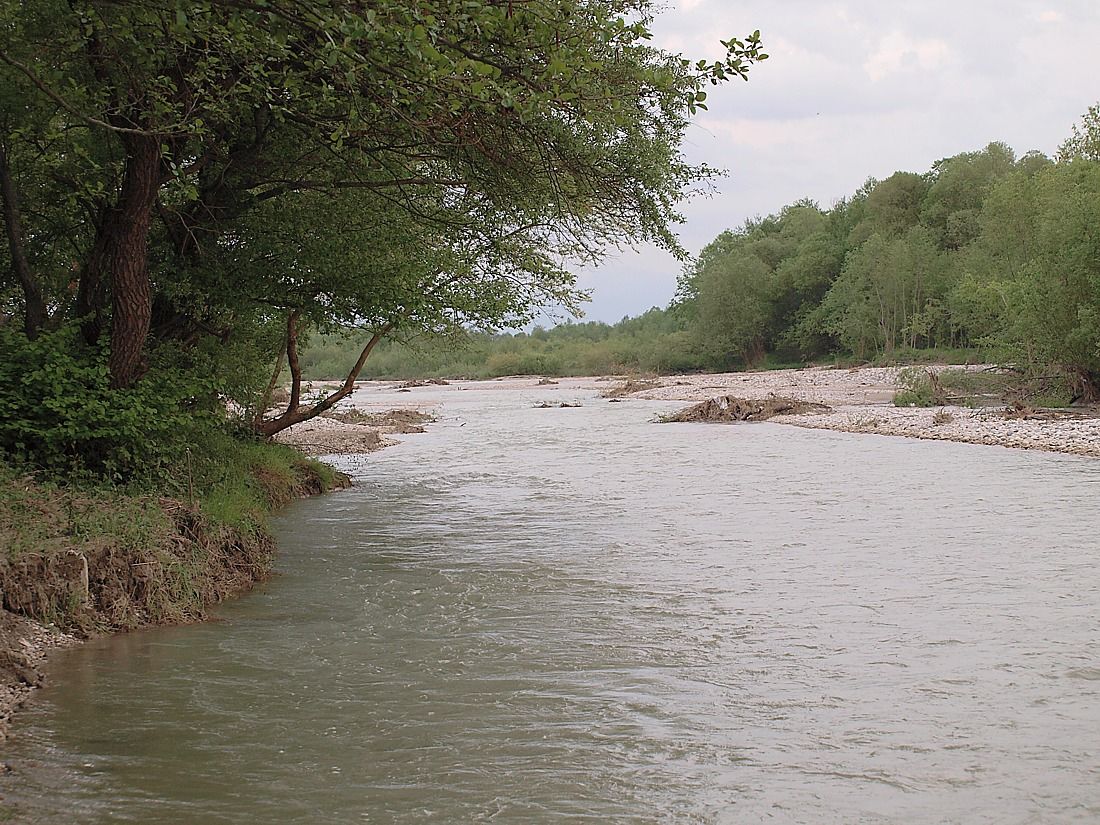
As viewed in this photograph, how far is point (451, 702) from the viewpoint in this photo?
6859 mm

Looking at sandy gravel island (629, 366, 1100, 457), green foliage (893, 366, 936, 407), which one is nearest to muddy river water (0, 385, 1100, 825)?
sandy gravel island (629, 366, 1100, 457)

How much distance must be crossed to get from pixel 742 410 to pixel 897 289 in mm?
36297

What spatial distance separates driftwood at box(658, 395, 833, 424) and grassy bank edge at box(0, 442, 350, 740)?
90.1 ft

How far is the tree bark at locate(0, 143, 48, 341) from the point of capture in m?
10.6

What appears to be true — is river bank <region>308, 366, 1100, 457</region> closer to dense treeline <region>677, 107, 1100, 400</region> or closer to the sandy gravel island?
the sandy gravel island

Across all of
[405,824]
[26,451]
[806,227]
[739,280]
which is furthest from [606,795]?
[806,227]

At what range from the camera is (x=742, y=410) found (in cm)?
3800

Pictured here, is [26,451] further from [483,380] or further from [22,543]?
[483,380]

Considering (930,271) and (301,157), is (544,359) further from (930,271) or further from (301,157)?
(301,157)

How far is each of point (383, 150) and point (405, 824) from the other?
342 inches

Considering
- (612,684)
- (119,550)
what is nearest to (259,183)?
(119,550)

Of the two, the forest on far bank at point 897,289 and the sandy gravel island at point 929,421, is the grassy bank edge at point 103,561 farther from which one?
the sandy gravel island at point 929,421

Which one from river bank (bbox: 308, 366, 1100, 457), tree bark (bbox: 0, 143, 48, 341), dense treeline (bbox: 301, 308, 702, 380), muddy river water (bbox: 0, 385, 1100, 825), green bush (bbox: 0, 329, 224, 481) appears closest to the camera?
muddy river water (bbox: 0, 385, 1100, 825)

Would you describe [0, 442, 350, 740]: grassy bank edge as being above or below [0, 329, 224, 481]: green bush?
below
